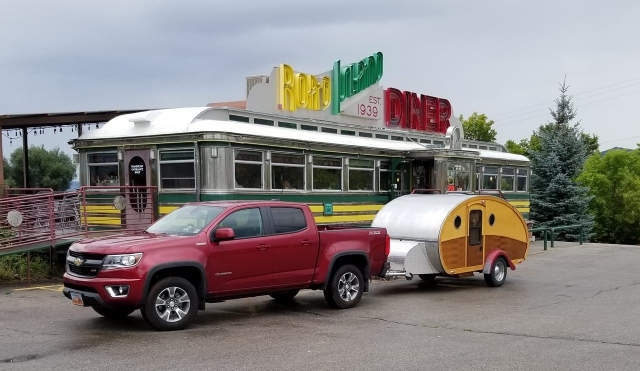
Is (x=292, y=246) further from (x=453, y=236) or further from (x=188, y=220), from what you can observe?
(x=453, y=236)

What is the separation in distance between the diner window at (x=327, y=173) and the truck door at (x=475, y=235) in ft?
14.5

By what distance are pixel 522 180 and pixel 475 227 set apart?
42.9ft

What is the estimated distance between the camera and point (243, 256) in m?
9.72

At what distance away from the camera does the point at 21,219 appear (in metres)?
13.1

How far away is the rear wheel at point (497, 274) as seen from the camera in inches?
547

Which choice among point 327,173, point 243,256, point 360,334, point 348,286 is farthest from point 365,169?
point 360,334

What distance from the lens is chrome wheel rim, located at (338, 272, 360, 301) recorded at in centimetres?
1103

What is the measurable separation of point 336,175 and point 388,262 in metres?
5.61

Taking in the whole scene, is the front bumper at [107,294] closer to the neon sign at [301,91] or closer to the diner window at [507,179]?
the neon sign at [301,91]

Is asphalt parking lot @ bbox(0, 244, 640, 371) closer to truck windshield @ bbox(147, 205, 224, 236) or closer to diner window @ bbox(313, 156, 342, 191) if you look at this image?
truck windshield @ bbox(147, 205, 224, 236)

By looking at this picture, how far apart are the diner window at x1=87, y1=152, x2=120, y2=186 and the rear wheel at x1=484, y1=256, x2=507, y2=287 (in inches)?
333

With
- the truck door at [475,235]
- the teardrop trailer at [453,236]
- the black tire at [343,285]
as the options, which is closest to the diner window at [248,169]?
the teardrop trailer at [453,236]

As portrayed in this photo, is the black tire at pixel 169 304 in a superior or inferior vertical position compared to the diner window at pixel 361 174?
inferior

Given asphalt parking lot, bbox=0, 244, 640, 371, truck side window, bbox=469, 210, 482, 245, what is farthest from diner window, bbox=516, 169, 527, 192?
truck side window, bbox=469, 210, 482, 245
